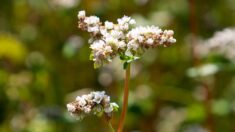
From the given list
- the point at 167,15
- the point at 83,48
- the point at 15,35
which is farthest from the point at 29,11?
the point at 167,15

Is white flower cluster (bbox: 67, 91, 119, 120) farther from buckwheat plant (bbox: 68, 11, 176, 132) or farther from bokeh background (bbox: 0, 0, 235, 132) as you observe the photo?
bokeh background (bbox: 0, 0, 235, 132)

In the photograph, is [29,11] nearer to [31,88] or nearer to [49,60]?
[49,60]

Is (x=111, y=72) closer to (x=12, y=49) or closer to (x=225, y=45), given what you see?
(x=12, y=49)

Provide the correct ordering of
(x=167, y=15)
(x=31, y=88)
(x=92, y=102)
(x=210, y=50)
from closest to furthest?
(x=92, y=102), (x=210, y=50), (x=31, y=88), (x=167, y=15)

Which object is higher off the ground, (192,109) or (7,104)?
(7,104)

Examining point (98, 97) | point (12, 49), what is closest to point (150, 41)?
point (98, 97)

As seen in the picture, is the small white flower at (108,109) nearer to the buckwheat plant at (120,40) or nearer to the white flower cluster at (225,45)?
the buckwheat plant at (120,40)

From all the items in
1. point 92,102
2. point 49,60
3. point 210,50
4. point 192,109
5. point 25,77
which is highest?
point 49,60
